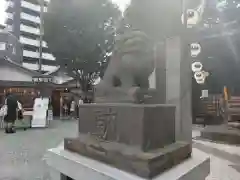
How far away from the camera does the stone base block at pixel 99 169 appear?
2189 mm

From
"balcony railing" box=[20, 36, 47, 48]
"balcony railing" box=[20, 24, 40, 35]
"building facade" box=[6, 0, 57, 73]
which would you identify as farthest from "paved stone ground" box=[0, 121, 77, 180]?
"balcony railing" box=[20, 24, 40, 35]

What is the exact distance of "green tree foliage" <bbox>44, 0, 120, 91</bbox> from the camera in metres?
16.3

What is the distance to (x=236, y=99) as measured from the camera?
37.9ft

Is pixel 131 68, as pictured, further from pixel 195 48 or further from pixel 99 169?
pixel 195 48

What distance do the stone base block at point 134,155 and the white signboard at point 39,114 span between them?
403 inches

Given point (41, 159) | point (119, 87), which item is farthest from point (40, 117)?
point (119, 87)

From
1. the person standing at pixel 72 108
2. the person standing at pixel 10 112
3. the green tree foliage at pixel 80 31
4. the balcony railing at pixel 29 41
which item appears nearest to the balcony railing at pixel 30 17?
the balcony railing at pixel 29 41

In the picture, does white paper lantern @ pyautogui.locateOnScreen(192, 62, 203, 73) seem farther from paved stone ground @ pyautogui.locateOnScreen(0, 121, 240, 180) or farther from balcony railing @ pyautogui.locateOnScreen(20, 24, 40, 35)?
balcony railing @ pyautogui.locateOnScreen(20, 24, 40, 35)

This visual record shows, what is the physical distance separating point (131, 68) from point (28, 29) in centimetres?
4496

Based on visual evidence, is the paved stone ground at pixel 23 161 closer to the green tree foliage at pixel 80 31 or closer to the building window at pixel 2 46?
the green tree foliage at pixel 80 31

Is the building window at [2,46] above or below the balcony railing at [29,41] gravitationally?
below

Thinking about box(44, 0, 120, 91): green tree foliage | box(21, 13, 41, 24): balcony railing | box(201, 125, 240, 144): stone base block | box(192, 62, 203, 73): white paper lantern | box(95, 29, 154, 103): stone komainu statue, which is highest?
box(21, 13, 41, 24): balcony railing

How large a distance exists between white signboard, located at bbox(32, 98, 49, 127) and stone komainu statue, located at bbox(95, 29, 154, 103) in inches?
410

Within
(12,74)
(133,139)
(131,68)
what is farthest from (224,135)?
(12,74)
